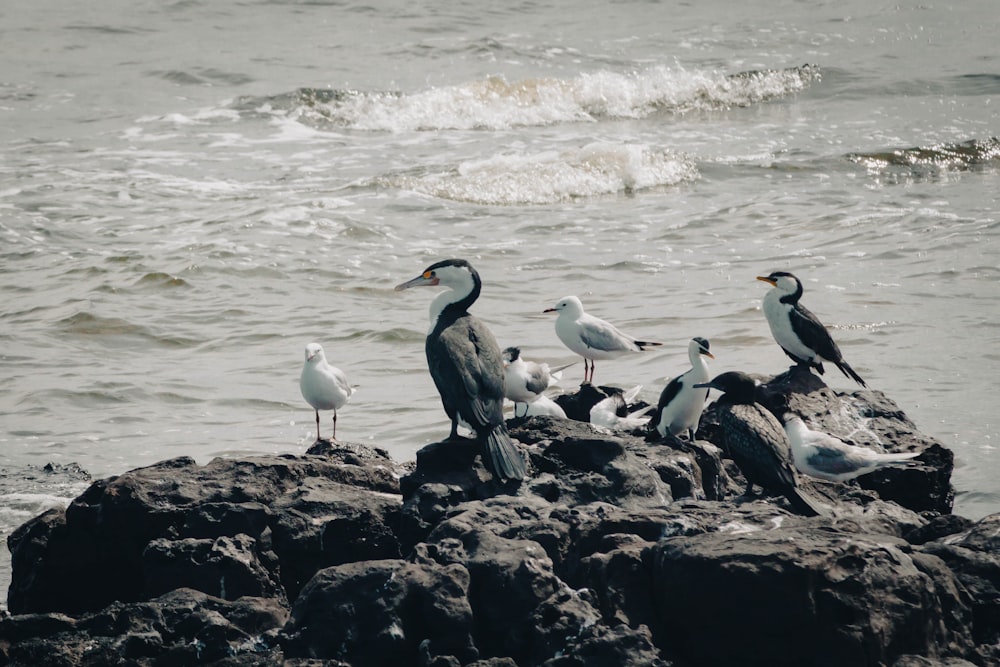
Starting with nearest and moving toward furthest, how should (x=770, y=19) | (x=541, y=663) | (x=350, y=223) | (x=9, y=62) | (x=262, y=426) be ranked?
1. (x=541, y=663)
2. (x=262, y=426)
3. (x=350, y=223)
4. (x=9, y=62)
5. (x=770, y=19)

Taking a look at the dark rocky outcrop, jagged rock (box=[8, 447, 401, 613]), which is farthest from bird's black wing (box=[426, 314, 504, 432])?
jagged rock (box=[8, 447, 401, 613])

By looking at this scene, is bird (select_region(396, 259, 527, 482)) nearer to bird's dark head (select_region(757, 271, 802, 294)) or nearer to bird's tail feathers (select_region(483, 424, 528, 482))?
bird's tail feathers (select_region(483, 424, 528, 482))

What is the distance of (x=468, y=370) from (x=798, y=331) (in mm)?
3062

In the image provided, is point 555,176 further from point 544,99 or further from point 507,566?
point 507,566

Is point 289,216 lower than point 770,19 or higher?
lower

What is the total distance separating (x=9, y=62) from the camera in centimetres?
2602

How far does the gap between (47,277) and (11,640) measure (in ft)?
32.8

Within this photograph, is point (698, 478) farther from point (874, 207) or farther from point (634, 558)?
point (874, 207)

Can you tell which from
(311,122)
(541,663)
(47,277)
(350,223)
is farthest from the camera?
(311,122)

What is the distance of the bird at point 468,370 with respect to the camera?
6727 mm

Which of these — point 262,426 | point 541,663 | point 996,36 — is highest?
point 996,36

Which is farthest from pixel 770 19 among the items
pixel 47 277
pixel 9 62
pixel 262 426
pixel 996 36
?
pixel 262 426

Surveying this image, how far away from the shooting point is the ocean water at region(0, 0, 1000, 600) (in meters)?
10.8

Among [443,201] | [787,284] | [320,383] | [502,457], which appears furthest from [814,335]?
[443,201]
